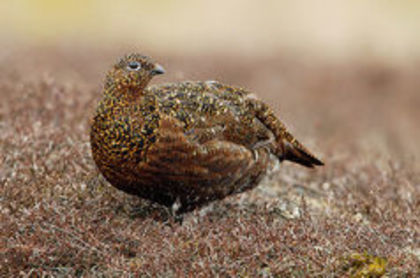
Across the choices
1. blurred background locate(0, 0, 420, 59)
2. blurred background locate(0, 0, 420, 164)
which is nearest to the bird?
blurred background locate(0, 0, 420, 164)

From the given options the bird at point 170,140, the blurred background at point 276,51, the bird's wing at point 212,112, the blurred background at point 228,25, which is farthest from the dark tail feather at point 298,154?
the blurred background at point 228,25

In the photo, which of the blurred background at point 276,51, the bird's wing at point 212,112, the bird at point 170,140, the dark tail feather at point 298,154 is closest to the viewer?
the bird at point 170,140

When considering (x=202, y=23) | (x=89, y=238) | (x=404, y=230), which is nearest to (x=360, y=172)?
(x=404, y=230)

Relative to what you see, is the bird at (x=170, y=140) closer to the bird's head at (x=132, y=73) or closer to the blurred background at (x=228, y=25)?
the bird's head at (x=132, y=73)

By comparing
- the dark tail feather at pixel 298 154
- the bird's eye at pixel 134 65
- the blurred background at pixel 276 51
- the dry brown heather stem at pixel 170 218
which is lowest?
the dry brown heather stem at pixel 170 218

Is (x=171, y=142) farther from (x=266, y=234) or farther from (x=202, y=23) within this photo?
(x=202, y=23)

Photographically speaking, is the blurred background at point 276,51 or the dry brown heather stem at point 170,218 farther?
the blurred background at point 276,51

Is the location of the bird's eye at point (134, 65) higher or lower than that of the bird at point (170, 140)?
higher

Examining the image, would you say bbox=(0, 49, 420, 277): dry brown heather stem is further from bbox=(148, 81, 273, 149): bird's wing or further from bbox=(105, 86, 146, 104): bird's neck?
bbox=(105, 86, 146, 104): bird's neck
